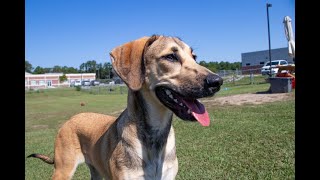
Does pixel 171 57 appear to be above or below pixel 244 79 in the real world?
below

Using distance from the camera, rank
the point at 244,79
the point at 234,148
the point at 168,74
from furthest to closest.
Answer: the point at 244,79, the point at 234,148, the point at 168,74

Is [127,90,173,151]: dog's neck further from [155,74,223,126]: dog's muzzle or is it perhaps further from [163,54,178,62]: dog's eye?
[163,54,178,62]: dog's eye

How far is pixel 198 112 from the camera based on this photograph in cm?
329

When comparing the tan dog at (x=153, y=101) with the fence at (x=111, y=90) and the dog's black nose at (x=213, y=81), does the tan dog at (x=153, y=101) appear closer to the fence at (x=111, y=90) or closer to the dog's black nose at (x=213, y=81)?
the dog's black nose at (x=213, y=81)

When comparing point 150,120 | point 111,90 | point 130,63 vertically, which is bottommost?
point 150,120

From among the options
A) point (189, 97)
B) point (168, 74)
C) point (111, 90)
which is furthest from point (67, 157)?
point (111, 90)

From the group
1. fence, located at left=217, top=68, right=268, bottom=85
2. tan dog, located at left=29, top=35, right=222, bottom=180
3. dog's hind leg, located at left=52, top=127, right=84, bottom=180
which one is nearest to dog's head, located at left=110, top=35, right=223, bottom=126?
tan dog, located at left=29, top=35, right=222, bottom=180

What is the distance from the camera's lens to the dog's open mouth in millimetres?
3225

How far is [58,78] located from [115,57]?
4082 inches

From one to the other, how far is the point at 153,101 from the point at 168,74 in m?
0.31

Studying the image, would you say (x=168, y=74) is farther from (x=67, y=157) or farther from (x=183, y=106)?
(x=67, y=157)
